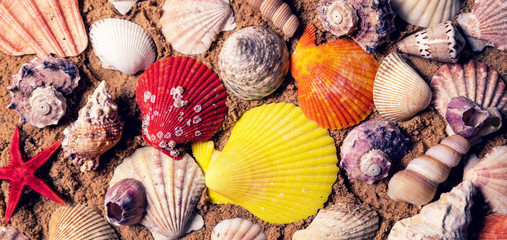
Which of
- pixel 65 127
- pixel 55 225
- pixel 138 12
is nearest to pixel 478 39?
pixel 138 12

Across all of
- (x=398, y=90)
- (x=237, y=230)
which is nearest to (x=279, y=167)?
(x=237, y=230)

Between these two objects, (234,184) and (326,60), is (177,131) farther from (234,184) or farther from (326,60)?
(326,60)

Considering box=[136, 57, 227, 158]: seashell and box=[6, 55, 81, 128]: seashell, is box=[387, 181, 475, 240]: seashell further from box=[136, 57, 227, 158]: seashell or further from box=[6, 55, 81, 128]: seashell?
box=[6, 55, 81, 128]: seashell

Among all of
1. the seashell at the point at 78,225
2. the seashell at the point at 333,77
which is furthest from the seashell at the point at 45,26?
the seashell at the point at 333,77

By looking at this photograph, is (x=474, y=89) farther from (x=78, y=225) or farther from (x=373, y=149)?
(x=78, y=225)

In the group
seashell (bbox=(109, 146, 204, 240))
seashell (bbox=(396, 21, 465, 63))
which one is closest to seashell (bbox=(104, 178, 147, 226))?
seashell (bbox=(109, 146, 204, 240))

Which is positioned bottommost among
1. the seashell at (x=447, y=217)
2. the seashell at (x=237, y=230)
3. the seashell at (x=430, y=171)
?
the seashell at (x=237, y=230)

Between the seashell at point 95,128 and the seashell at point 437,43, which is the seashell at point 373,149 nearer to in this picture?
the seashell at point 437,43
